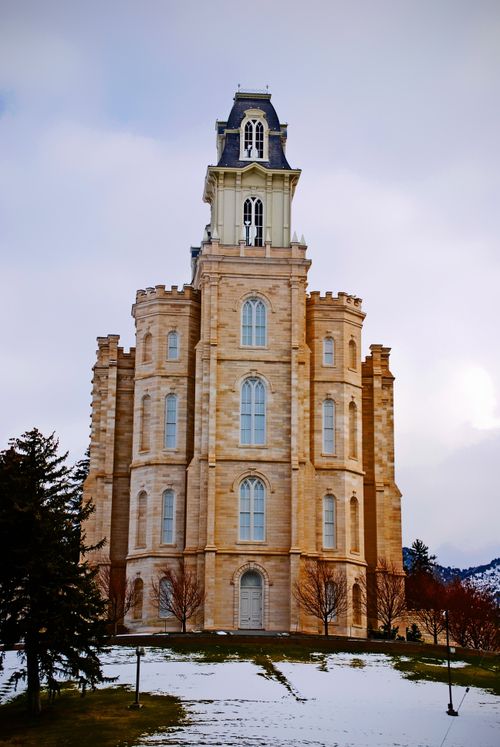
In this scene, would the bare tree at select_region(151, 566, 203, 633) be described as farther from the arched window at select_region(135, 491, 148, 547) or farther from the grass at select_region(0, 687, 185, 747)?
the grass at select_region(0, 687, 185, 747)

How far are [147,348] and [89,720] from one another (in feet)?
Result: 95.5

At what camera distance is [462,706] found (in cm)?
3969

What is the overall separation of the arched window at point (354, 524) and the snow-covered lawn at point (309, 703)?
12.9 m

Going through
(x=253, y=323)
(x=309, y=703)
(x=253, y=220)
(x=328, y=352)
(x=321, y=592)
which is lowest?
(x=309, y=703)

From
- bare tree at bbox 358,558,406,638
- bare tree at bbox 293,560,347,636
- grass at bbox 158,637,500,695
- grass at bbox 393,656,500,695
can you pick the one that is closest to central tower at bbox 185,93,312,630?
bare tree at bbox 293,560,347,636

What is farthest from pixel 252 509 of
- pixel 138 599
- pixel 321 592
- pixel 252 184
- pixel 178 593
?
pixel 252 184

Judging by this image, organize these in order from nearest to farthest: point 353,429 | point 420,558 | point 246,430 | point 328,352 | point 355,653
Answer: point 355,653 → point 246,430 → point 353,429 → point 328,352 → point 420,558

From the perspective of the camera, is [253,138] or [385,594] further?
[253,138]

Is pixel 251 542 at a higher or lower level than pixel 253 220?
lower

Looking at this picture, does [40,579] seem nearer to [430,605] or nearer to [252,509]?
[252,509]

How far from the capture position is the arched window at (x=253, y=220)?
64.7 metres

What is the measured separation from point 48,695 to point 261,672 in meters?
8.34

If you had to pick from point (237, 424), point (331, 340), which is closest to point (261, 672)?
point (237, 424)

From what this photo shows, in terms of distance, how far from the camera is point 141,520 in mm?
61500
